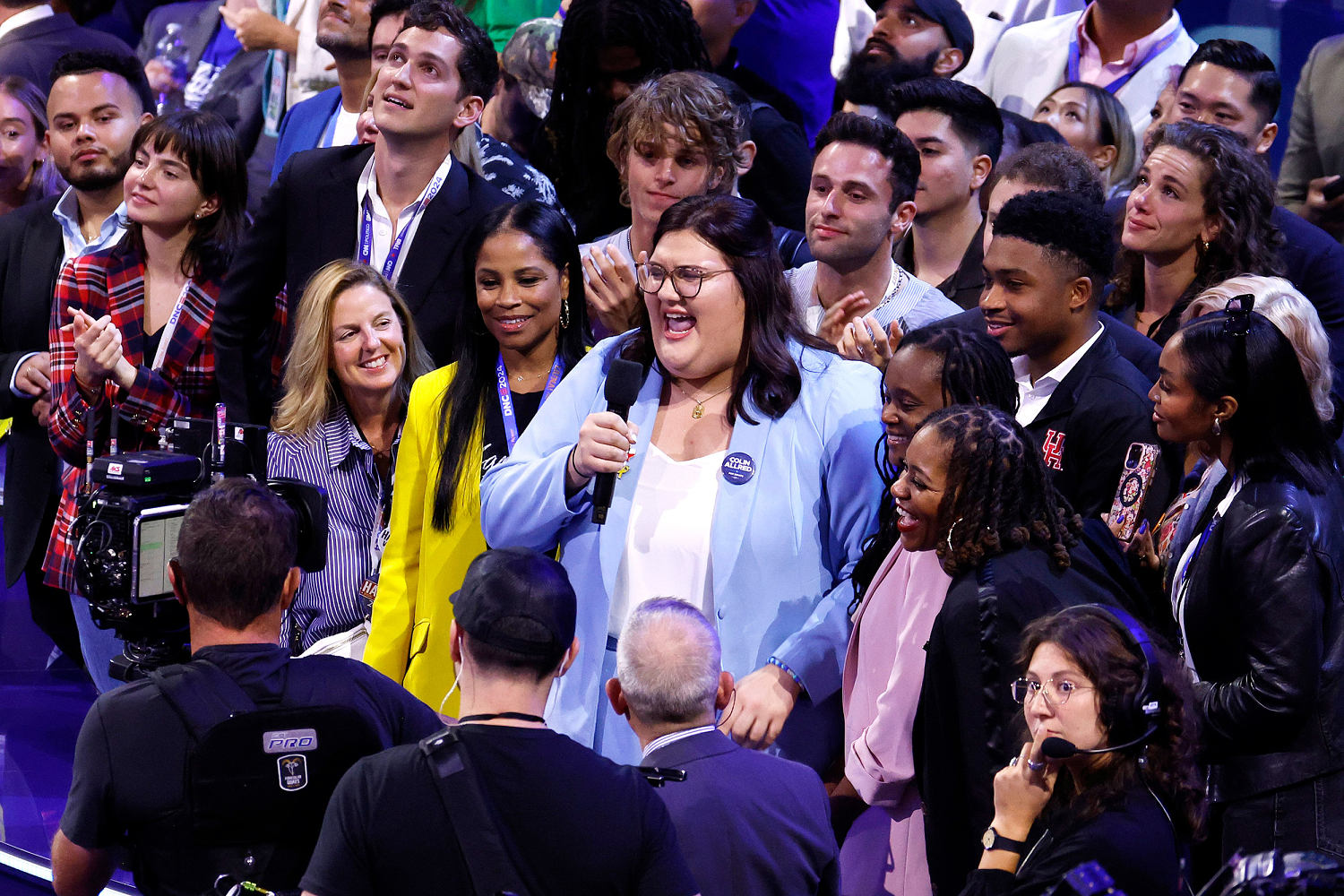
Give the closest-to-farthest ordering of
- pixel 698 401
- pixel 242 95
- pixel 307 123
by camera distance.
→ pixel 698 401 → pixel 307 123 → pixel 242 95

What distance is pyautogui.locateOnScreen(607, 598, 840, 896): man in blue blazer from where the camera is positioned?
2465mm

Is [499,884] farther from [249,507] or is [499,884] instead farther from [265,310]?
[265,310]

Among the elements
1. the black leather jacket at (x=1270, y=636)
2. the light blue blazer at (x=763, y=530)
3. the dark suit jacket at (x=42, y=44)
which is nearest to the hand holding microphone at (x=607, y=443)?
the light blue blazer at (x=763, y=530)

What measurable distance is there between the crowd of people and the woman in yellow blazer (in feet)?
0.04

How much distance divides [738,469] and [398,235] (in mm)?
1654

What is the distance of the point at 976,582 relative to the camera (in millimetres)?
2756

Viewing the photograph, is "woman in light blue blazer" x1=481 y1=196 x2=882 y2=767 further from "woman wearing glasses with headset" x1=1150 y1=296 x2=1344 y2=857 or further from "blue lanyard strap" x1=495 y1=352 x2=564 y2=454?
"woman wearing glasses with headset" x1=1150 y1=296 x2=1344 y2=857

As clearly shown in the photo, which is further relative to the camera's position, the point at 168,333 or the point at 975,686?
the point at 168,333

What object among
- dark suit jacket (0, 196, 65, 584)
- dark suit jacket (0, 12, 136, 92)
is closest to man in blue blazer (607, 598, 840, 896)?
dark suit jacket (0, 196, 65, 584)

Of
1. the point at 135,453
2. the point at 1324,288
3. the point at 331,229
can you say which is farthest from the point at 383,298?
the point at 1324,288

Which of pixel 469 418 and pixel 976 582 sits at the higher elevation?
pixel 469 418

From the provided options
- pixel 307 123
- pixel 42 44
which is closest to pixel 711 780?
pixel 307 123

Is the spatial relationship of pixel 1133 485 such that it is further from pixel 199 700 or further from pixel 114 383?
pixel 114 383

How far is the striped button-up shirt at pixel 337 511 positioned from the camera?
3986 millimetres
